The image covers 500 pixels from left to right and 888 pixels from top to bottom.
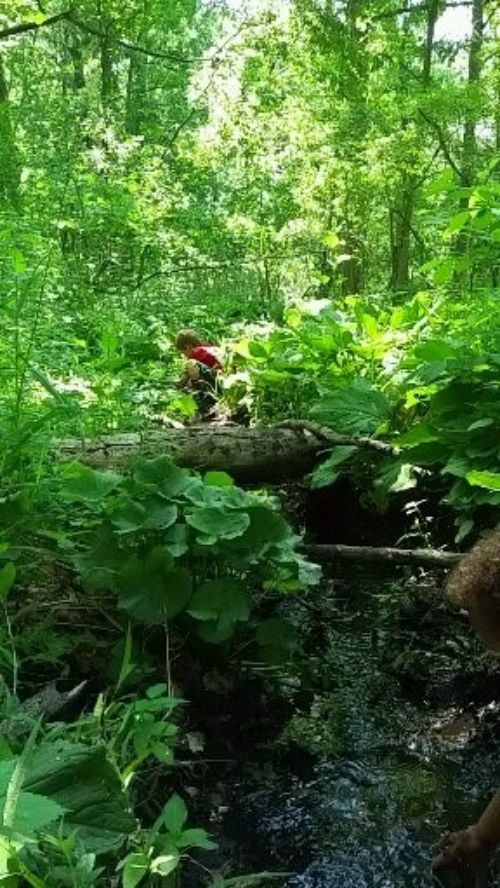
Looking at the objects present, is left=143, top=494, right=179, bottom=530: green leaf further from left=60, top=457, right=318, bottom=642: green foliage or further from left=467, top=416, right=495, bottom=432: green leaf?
left=467, top=416, right=495, bottom=432: green leaf

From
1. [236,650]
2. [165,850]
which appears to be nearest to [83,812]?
[165,850]

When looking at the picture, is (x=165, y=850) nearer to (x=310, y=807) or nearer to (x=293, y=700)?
(x=310, y=807)

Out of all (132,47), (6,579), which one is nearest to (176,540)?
(6,579)

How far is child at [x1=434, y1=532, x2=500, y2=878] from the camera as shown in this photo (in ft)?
7.36

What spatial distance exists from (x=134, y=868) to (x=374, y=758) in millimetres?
1727

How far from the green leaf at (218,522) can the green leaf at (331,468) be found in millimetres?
2352

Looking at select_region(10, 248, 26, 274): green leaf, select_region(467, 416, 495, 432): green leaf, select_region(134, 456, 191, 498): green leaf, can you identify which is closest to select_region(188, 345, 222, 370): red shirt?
select_region(467, 416, 495, 432): green leaf

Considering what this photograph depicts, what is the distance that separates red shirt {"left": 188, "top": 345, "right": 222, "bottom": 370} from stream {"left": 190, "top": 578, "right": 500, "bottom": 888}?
381 centimetres

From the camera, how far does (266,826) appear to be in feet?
9.15

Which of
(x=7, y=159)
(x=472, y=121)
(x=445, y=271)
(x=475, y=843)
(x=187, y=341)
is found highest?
(x=472, y=121)

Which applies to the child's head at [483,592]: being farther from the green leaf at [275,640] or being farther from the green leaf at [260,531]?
the green leaf at [275,640]

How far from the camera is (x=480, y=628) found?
2.34 m

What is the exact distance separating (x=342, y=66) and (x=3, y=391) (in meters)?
7.41

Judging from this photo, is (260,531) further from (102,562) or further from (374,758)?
(374,758)
